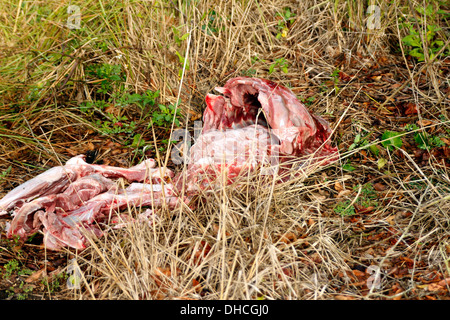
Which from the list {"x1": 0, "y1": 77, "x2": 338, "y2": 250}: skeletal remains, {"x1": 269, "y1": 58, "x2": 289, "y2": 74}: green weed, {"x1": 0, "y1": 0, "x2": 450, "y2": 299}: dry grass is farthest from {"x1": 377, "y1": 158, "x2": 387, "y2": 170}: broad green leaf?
{"x1": 269, "y1": 58, "x2": 289, "y2": 74}: green weed

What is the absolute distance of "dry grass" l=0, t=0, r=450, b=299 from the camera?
7.55 feet

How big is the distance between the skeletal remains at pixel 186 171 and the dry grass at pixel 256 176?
0.15 meters

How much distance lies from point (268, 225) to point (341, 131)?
3.78ft

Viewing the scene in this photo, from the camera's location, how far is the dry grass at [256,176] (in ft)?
7.55

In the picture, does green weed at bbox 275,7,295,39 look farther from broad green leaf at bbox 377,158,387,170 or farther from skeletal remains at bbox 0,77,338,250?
broad green leaf at bbox 377,158,387,170

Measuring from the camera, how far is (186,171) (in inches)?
113

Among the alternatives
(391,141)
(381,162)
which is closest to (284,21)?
(391,141)

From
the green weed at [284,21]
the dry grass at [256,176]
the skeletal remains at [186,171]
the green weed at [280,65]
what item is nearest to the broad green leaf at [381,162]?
the dry grass at [256,176]

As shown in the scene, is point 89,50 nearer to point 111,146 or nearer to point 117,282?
point 111,146

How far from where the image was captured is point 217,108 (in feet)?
10.8

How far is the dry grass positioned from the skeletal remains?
0.15m

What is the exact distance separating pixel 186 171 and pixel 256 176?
0.48 metres

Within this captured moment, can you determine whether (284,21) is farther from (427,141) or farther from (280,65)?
(427,141)

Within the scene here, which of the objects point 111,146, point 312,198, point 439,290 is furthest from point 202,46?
point 439,290
